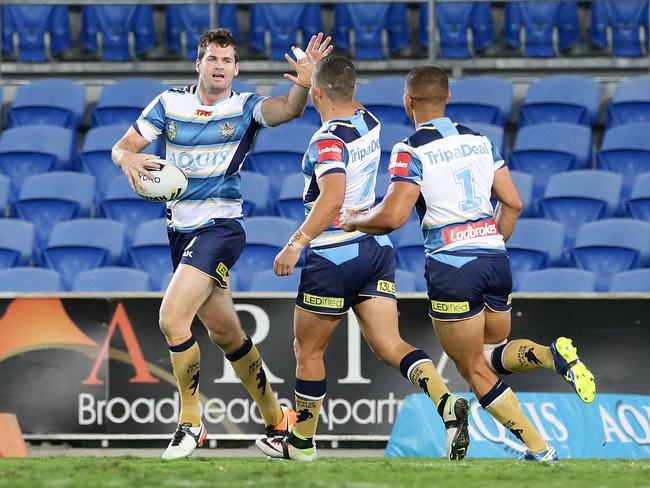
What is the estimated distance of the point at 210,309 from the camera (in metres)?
6.73

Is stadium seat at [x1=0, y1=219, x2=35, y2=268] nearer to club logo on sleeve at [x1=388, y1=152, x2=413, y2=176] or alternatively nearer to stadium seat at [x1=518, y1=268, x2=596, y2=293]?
stadium seat at [x1=518, y1=268, x2=596, y2=293]

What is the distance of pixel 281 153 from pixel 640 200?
351 centimetres

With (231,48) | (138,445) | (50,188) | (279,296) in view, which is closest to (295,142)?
(50,188)

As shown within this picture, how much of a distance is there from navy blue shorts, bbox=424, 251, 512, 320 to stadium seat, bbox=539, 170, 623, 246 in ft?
17.2

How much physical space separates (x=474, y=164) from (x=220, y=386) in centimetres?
341

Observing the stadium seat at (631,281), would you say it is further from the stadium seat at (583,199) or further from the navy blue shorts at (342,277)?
the navy blue shorts at (342,277)

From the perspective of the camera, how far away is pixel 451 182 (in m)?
6.10

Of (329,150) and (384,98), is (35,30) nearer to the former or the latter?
(384,98)

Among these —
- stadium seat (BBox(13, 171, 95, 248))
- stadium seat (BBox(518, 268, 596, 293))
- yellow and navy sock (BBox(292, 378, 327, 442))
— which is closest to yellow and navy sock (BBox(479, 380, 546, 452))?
yellow and navy sock (BBox(292, 378, 327, 442))

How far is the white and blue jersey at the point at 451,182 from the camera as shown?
6.09 meters

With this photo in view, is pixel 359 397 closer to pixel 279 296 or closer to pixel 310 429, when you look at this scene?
pixel 279 296

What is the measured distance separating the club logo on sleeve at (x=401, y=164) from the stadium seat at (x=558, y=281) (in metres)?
4.14

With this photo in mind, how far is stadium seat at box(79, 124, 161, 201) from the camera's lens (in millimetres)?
12367

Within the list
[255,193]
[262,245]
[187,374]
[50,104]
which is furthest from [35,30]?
[187,374]
